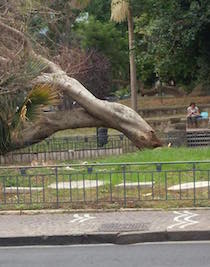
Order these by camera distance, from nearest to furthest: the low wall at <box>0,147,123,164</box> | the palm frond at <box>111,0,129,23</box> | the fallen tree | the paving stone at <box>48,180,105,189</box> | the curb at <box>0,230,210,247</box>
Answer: the curb at <box>0,230,210,247</box>, the paving stone at <box>48,180,105,189</box>, the fallen tree, the low wall at <box>0,147,123,164</box>, the palm frond at <box>111,0,129,23</box>

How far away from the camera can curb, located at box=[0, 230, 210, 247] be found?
27.9 ft

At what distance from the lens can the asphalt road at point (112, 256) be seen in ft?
24.2

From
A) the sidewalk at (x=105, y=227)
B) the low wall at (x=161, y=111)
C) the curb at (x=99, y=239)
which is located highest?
the low wall at (x=161, y=111)

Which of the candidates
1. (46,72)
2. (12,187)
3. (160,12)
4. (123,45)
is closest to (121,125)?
(46,72)

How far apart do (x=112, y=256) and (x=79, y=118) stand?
10.7 metres

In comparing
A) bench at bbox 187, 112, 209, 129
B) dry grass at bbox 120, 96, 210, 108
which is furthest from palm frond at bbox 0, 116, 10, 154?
dry grass at bbox 120, 96, 210, 108

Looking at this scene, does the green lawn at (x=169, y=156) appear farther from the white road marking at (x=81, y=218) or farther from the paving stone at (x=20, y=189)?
the white road marking at (x=81, y=218)

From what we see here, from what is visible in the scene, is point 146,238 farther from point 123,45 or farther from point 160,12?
point 123,45

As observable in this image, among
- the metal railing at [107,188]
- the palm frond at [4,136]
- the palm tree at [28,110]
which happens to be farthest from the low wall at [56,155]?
the metal railing at [107,188]

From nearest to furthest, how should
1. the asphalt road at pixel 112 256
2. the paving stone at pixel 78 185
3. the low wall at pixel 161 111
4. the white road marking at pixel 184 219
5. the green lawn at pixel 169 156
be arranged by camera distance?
the asphalt road at pixel 112 256 → the white road marking at pixel 184 219 → the paving stone at pixel 78 185 → the green lawn at pixel 169 156 → the low wall at pixel 161 111

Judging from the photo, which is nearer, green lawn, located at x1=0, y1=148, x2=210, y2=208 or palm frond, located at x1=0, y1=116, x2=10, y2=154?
green lawn, located at x1=0, y1=148, x2=210, y2=208

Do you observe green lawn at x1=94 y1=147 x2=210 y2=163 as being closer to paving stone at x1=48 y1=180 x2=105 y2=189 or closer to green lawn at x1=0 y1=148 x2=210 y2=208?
green lawn at x1=0 y1=148 x2=210 y2=208

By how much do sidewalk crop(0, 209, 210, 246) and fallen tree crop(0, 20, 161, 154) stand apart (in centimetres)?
777

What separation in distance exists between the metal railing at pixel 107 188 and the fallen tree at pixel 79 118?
5394 millimetres
